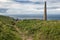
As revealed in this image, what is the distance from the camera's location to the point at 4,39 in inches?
493

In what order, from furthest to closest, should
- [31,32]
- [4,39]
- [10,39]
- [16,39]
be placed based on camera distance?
[31,32]
[16,39]
[10,39]
[4,39]

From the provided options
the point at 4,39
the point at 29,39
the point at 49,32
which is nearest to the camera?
the point at 4,39

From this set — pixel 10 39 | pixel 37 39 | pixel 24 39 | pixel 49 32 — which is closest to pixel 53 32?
pixel 49 32

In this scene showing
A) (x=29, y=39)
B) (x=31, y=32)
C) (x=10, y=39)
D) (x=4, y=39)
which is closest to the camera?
(x=4, y=39)

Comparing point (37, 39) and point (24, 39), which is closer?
point (37, 39)

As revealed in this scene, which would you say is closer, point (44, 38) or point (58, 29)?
point (44, 38)

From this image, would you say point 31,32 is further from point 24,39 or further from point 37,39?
point 37,39

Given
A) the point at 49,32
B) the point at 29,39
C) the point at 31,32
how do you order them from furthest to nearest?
1. the point at 31,32
2. the point at 29,39
3. the point at 49,32

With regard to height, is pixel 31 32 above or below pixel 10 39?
below

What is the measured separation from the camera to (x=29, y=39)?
1622 centimetres

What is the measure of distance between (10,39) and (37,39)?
2062 mm

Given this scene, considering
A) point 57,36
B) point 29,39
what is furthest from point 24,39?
point 57,36

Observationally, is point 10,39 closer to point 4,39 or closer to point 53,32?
point 4,39

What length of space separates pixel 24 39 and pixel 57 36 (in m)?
2.70
